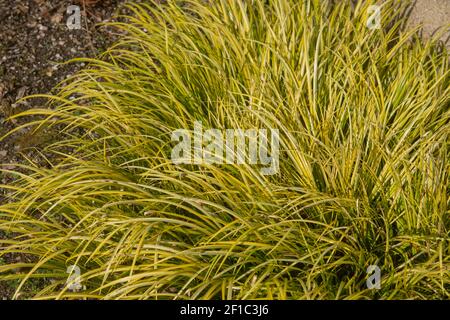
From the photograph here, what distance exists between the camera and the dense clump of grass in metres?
1.99

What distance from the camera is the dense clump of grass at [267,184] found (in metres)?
1.99

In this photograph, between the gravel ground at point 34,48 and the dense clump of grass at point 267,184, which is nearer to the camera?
the dense clump of grass at point 267,184

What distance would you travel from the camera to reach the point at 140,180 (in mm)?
2291

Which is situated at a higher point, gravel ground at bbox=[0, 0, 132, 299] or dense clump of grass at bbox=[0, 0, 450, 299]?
gravel ground at bbox=[0, 0, 132, 299]

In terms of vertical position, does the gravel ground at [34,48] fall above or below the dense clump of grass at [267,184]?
above

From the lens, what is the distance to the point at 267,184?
2.17 meters

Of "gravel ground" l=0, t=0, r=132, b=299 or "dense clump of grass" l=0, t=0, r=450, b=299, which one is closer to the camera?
"dense clump of grass" l=0, t=0, r=450, b=299

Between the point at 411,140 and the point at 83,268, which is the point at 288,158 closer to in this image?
the point at 411,140

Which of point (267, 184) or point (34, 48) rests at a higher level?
point (34, 48)

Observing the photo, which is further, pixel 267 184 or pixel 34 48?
pixel 34 48
